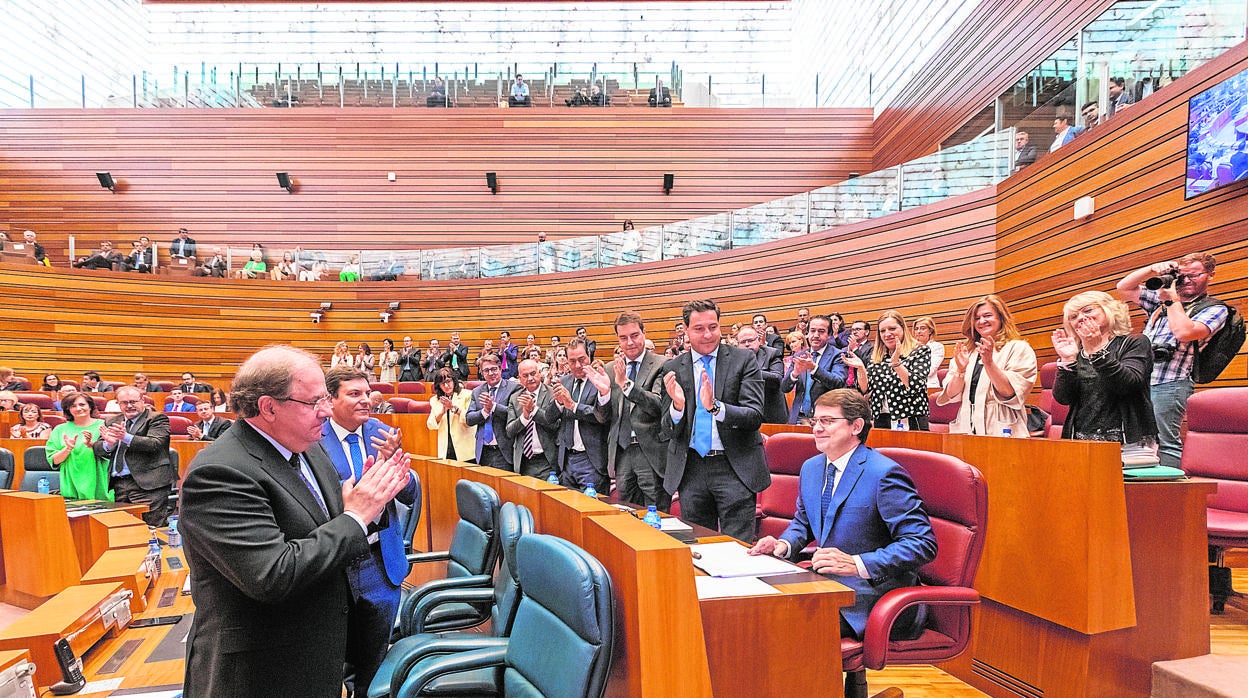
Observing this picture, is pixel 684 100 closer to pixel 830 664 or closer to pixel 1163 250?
pixel 1163 250

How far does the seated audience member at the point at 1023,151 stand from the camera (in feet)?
21.1

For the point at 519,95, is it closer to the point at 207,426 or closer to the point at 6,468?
the point at 207,426

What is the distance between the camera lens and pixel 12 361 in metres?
10.7

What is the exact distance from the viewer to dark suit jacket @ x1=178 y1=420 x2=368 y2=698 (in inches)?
53.2

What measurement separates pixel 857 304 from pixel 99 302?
37.1 feet

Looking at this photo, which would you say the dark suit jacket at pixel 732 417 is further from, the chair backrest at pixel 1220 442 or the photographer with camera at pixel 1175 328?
the chair backrest at pixel 1220 442

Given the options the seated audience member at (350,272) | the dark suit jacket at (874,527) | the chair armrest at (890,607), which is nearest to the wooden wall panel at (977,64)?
the dark suit jacket at (874,527)

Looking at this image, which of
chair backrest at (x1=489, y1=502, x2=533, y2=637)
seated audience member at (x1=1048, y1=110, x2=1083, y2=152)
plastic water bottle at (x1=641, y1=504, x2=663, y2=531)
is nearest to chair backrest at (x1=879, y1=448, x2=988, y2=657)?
plastic water bottle at (x1=641, y1=504, x2=663, y2=531)

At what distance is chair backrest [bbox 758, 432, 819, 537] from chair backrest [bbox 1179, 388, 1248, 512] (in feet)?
5.88

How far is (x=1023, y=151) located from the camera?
259 inches

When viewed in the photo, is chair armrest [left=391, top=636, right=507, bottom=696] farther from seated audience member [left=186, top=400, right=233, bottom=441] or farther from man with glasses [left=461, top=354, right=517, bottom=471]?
seated audience member [left=186, top=400, right=233, bottom=441]

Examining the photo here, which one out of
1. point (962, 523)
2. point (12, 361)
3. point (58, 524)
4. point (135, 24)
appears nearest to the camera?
point (962, 523)

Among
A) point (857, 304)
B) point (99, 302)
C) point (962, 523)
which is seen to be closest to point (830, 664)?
point (962, 523)

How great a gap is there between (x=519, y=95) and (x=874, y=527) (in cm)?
1292
